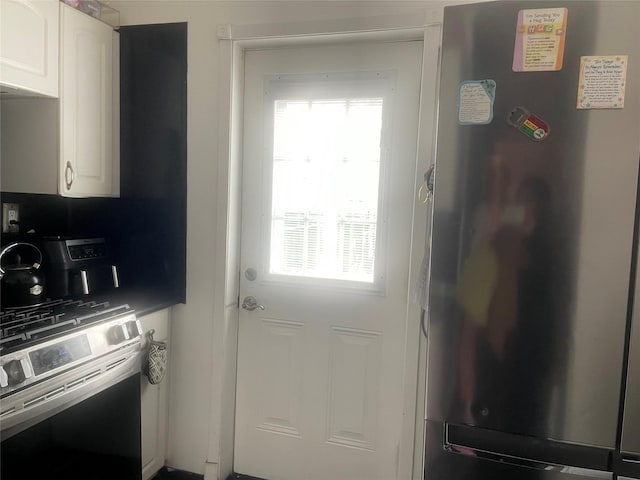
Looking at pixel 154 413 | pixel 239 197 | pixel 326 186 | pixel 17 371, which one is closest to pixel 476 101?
pixel 326 186

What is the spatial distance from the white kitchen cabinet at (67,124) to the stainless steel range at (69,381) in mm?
476

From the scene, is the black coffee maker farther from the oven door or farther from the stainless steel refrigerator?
the stainless steel refrigerator

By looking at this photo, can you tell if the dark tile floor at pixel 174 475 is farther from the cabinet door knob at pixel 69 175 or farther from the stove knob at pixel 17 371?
the cabinet door knob at pixel 69 175

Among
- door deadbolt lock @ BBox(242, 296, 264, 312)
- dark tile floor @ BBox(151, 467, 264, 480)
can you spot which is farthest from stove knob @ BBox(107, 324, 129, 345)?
dark tile floor @ BBox(151, 467, 264, 480)

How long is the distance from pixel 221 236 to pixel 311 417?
2.83 feet

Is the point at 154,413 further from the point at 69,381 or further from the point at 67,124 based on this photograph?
the point at 67,124

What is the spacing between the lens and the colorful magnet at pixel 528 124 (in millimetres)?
1138

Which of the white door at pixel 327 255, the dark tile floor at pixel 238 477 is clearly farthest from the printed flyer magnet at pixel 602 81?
the dark tile floor at pixel 238 477

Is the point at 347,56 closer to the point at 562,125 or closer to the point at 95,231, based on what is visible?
the point at 562,125

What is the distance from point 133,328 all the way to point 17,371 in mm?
451

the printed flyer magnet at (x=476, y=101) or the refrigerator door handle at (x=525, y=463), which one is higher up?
the printed flyer magnet at (x=476, y=101)

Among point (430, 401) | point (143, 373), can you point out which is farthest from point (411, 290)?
point (143, 373)

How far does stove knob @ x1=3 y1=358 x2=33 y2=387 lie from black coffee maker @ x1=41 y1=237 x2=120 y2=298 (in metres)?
0.57

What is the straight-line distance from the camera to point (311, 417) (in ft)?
6.72
